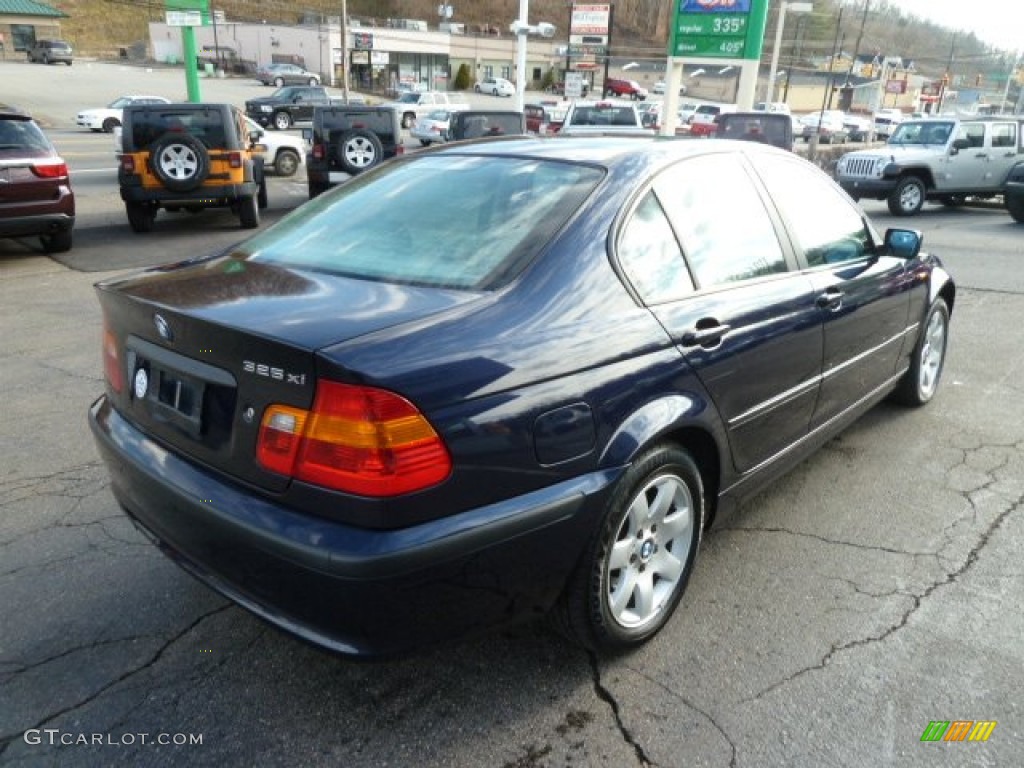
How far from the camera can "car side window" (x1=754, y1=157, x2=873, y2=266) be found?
131 inches

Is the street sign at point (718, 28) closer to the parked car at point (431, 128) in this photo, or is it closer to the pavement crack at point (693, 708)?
the parked car at point (431, 128)

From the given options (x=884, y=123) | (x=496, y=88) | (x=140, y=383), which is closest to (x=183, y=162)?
(x=140, y=383)

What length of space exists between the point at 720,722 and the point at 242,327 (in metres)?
1.77

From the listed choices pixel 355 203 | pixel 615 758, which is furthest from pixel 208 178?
pixel 615 758

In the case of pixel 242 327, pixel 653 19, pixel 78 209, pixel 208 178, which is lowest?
pixel 78 209

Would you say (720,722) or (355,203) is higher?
(355,203)

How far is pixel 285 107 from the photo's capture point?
123ft

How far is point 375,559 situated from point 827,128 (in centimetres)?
5161

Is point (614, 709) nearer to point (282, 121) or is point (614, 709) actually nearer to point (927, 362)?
point (927, 362)

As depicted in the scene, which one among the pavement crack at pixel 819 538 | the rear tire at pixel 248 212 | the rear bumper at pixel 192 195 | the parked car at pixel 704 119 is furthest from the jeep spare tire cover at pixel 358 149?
the parked car at pixel 704 119

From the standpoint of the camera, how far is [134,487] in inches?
97.7

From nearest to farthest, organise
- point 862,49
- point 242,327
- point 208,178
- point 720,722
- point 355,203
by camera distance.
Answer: point 242,327, point 720,722, point 355,203, point 208,178, point 862,49

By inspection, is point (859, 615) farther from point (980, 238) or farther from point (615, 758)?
point (980, 238)

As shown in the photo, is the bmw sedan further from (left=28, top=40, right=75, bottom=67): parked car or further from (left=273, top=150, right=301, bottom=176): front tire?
(left=28, top=40, right=75, bottom=67): parked car
